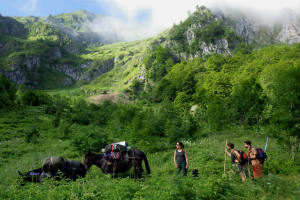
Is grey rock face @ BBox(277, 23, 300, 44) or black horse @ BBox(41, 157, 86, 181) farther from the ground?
grey rock face @ BBox(277, 23, 300, 44)

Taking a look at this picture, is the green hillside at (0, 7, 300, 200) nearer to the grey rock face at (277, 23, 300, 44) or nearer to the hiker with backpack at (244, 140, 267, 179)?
the hiker with backpack at (244, 140, 267, 179)

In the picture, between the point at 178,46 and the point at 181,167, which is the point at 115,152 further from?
the point at 178,46

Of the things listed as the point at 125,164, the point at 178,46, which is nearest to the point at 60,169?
the point at 125,164

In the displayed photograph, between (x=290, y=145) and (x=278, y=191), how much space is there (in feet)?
21.5

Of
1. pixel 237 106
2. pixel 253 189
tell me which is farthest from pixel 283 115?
pixel 237 106

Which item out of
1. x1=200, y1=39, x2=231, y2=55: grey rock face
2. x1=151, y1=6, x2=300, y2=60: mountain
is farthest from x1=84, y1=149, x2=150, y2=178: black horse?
x1=200, y1=39, x2=231, y2=55: grey rock face

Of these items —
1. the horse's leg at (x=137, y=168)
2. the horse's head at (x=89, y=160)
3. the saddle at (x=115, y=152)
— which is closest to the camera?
the saddle at (x=115, y=152)

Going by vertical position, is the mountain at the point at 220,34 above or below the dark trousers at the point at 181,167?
above

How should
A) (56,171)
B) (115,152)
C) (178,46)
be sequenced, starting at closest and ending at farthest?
1. (56,171)
2. (115,152)
3. (178,46)

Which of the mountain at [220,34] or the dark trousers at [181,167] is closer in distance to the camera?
the dark trousers at [181,167]

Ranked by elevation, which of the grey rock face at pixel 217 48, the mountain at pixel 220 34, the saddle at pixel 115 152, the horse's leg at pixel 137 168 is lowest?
the horse's leg at pixel 137 168

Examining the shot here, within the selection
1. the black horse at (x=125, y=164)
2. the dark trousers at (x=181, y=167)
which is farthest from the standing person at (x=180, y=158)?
the black horse at (x=125, y=164)

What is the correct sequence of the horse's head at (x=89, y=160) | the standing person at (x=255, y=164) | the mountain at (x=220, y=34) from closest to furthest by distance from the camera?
the standing person at (x=255, y=164), the horse's head at (x=89, y=160), the mountain at (x=220, y=34)

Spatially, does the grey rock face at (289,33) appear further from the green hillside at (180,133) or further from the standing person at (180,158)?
the standing person at (180,158)
